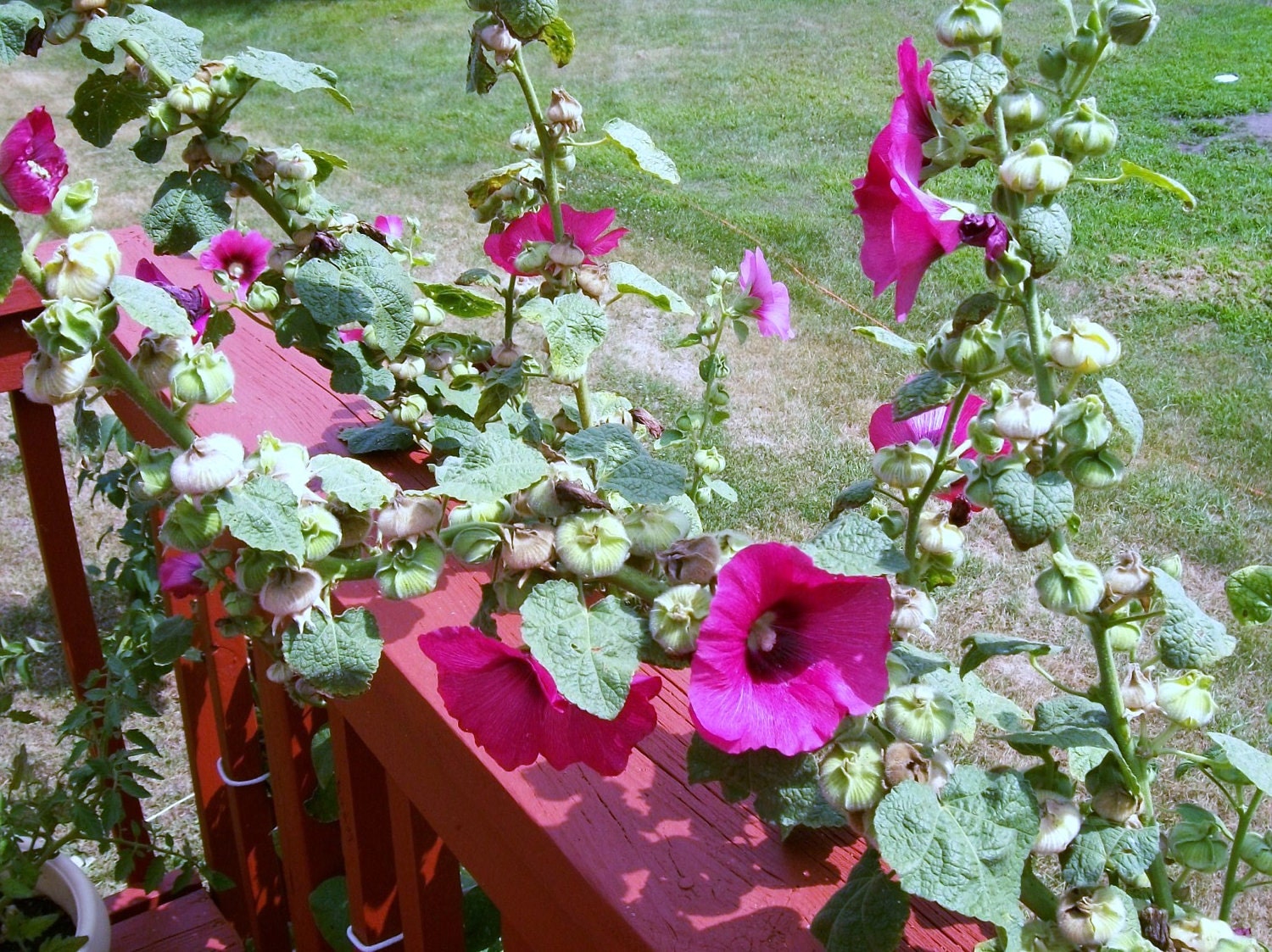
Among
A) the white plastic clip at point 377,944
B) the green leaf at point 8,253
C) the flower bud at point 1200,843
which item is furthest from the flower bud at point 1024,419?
the white plastic clip at point 377,944

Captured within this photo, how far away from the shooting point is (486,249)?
0.91 meters

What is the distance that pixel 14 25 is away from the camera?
0.64 meters

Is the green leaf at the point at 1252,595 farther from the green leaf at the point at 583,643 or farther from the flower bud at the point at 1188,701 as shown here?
the green leaf at the point at 583,643

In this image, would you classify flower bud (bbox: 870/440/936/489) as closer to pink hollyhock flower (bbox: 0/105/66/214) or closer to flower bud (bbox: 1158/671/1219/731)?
flower bud (bbox: 1158/671/1219/731)

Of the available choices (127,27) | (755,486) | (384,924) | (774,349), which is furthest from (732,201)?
(127,27)

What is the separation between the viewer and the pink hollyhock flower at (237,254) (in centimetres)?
121

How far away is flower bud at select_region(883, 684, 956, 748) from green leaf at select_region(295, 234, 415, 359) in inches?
18.7

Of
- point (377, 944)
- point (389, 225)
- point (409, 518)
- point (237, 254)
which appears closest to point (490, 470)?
point (409, 518)

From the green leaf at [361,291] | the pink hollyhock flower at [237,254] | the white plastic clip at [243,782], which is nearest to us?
the green leaf at [361,291]

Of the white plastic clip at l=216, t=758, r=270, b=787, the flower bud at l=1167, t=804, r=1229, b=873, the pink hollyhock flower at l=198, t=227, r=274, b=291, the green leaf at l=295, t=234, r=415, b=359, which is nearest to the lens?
the flower bud at l=1167, t=804, r=1229, b=873

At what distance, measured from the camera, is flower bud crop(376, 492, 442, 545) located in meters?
0.60

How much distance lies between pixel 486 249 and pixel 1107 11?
52 cm

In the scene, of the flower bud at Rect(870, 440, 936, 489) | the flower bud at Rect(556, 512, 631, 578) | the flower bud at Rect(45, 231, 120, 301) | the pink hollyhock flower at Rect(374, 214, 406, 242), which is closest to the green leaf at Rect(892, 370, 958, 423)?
the flower bud at Rect(870, 440, 936, 489)

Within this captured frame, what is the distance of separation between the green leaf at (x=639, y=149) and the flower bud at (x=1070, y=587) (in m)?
0.46
